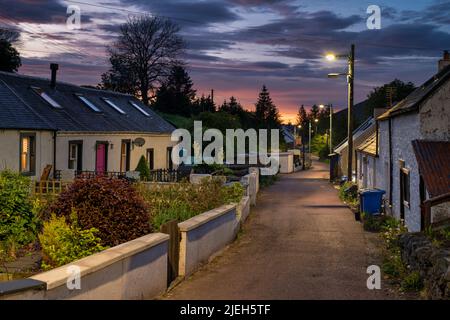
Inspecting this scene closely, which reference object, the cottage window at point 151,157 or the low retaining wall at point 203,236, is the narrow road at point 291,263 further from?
the cottage window at point 151,157

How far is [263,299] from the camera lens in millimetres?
8930

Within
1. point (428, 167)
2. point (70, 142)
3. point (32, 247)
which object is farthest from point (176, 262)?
point (70, 142)

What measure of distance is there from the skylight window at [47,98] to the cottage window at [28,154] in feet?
14.3

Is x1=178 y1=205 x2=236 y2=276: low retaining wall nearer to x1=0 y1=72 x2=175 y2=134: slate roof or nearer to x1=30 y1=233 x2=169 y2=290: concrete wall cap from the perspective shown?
x1=30 y1=233 x2=169 y2=290: concrete wall cap

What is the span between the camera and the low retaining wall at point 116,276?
6188mm

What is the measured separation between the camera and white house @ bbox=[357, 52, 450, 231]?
13.2 m

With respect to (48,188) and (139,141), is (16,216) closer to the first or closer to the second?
(48,188)

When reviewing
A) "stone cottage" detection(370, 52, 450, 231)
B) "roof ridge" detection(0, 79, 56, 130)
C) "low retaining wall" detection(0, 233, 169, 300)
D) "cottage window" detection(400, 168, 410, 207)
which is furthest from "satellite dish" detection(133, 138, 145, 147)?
"low retaining wall" detection(0, 233, 169, 300)

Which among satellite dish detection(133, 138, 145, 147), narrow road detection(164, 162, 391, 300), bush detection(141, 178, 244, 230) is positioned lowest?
narrow road detection(164, 162, 391, 300)

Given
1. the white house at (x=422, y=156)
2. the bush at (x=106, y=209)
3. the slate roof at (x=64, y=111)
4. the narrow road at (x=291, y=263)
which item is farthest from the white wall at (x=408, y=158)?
the slate roof at (x=64, y=111)

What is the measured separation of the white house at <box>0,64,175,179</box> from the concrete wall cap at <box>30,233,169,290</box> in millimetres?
14971

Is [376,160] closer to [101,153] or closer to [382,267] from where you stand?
[382,267]

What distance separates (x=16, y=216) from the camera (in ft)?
42.7
